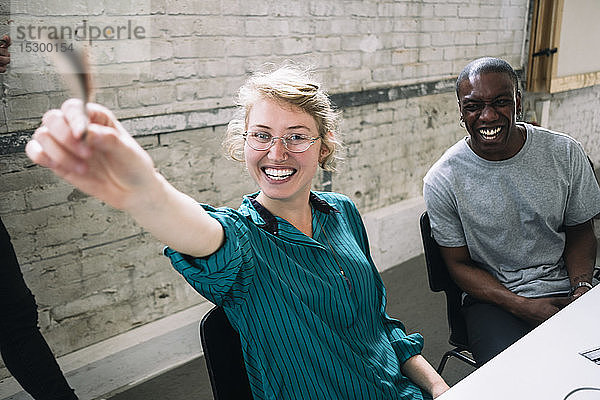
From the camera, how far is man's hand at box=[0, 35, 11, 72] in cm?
196

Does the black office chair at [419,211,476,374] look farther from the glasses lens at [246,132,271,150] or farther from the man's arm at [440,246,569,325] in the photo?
the glasses lens at [246,132,271,150]

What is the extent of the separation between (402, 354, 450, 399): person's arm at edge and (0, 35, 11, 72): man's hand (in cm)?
170

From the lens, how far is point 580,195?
201cm

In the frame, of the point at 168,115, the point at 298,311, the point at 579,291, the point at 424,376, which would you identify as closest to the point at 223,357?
the point at 298,311

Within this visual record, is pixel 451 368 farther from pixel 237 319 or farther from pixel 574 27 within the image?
pixel 574 27

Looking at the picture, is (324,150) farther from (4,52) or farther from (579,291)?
(4,52)

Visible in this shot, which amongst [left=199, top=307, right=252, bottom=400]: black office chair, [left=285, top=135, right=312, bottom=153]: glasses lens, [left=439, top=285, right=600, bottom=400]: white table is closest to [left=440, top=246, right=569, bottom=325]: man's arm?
[left=439, top=285, right=600, bottom=400]: white table

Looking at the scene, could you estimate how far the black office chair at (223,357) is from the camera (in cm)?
121

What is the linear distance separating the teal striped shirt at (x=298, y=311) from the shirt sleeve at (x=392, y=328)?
67 millimetres

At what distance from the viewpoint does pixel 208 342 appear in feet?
3.96

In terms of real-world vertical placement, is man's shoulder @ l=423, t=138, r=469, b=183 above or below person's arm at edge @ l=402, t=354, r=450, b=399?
above

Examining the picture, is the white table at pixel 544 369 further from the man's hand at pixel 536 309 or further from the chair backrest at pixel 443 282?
the chair backrest at pixel 443 282

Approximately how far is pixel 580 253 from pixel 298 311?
1.25 metres

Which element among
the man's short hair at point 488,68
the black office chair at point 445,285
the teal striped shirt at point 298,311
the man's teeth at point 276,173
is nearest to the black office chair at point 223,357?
the teal striped shirt at point 298,311
